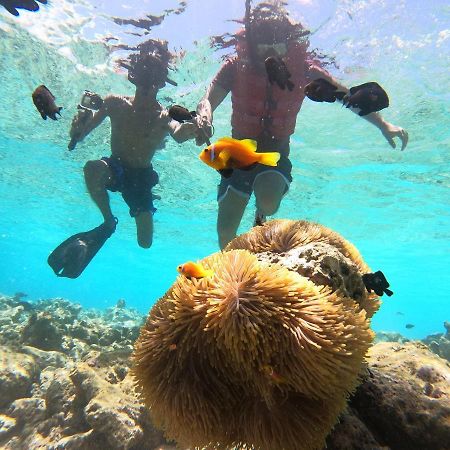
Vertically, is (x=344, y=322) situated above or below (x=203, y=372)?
above

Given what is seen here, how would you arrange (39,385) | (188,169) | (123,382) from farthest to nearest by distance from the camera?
(188,169)
(39,385)
(123,382)

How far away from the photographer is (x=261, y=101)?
6445mm

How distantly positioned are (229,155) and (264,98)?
14.4 feet

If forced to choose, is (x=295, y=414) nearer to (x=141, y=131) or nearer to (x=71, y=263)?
(x=71, y=263)

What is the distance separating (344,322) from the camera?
2146 mm

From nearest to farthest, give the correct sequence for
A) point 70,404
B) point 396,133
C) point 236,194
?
point 70,404 → point 396,133 → point 236,194

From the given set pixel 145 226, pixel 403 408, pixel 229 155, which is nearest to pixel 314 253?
pixel 229 155

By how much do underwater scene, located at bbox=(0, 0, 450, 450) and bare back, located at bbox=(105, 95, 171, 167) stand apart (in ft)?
0.13

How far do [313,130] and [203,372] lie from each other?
1435cm

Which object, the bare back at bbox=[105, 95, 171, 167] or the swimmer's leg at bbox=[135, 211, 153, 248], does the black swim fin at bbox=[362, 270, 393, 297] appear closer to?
the bare back at bbox=[105, 95, 171, 167]

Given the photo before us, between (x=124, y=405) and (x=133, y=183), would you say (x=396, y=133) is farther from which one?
(x=133, y=183)

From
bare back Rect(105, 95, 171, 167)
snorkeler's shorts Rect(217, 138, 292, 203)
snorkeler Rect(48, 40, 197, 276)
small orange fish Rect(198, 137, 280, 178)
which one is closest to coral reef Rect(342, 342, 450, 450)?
small orange fish Rect(198, 137, 280, 178)

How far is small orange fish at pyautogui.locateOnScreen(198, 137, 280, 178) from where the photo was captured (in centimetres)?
249

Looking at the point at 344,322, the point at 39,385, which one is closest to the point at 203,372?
the point at 344,322
